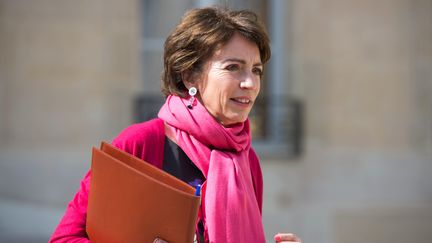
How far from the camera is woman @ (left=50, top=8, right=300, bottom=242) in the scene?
205 cm

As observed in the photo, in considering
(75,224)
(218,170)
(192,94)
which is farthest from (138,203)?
(192,94)

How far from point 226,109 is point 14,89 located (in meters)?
4.73

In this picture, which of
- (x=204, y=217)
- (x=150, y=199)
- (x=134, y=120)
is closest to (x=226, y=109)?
(x=204, y=217)

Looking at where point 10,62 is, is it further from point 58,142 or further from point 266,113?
point 266,113

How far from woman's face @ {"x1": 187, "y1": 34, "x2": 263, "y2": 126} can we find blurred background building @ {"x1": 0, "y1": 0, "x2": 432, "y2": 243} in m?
4.54

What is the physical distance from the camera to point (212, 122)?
212cm

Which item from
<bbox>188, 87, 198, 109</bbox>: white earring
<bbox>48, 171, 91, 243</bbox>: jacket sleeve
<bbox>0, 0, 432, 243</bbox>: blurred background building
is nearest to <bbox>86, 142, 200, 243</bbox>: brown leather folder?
<bbox>48, 171, 91, 243</bbox>: jacket sleeve

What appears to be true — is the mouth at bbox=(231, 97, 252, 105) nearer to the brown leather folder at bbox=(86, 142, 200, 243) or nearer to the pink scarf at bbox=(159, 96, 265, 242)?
the pink scarf at bbox=(159, 96, 265, 242)

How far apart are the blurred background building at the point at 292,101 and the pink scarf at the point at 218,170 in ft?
14.7

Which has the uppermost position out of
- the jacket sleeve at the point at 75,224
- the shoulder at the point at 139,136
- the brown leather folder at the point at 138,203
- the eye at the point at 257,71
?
the eye at the point at 257,71

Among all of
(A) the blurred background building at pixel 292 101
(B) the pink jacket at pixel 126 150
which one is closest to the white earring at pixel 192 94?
(B) the pink jacket at pixel 126 150

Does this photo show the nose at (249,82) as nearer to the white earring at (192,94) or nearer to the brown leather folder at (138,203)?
the white earring at (192,94)

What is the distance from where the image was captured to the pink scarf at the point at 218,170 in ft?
6.70

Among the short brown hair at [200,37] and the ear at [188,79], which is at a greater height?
the short brown hair at [200,37]
